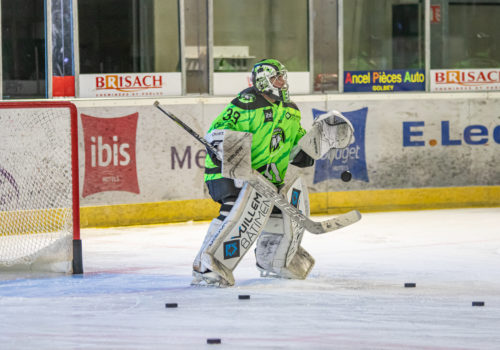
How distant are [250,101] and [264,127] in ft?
0.56

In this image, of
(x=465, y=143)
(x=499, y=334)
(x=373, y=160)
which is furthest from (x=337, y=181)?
(x=499, y=334)

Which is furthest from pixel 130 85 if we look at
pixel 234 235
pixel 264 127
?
pixel 234 235

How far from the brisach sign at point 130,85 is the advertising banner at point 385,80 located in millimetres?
1852

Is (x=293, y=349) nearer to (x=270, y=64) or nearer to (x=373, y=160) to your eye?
Answer: (x=270, y=64)

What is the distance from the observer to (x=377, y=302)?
529 cm

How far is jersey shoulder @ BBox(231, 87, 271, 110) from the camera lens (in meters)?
5.80

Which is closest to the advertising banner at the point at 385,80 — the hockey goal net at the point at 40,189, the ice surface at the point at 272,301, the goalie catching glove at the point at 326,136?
the ice surface at the point at 272,301

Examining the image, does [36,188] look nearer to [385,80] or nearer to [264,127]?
[264,127]

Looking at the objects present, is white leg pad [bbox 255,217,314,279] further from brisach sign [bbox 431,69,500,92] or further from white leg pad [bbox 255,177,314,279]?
brisach sign [bbox 431,69,500,92]

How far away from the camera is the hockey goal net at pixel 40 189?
6.56 metres

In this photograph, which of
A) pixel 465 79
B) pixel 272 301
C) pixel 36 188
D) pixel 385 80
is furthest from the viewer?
pixel 465 79

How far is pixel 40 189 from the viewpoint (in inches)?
285

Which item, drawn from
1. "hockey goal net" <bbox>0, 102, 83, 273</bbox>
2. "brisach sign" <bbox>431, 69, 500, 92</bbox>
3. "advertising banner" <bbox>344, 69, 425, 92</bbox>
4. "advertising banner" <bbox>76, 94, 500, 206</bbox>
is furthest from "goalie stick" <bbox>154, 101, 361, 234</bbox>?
"brisach sign" <bbox>431, 69, 500, 92</bbox>

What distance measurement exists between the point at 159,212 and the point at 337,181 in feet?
6.23
